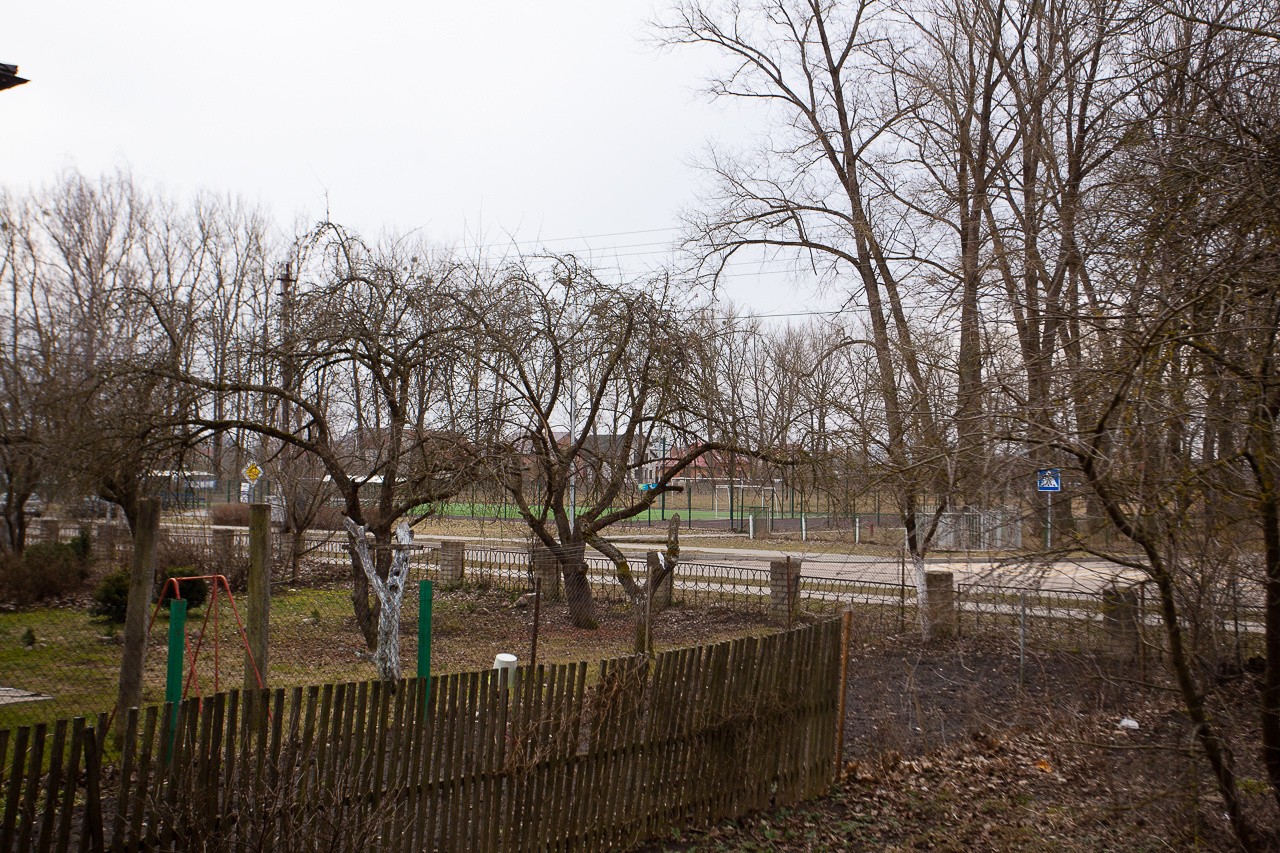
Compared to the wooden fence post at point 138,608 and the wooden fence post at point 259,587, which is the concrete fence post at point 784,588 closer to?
the wooden fence post at point 259,587

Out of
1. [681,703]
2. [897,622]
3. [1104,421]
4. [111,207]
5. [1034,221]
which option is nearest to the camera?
[1104,421]

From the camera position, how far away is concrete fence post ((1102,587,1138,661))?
5493mm

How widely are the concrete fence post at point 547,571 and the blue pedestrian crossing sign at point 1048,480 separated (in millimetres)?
10623

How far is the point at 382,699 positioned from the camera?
15.8 feet

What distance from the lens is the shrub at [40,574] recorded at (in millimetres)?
15758

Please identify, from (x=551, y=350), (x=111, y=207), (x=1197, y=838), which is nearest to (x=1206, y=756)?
(x=1197, y=838)

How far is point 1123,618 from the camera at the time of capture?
20.9ft

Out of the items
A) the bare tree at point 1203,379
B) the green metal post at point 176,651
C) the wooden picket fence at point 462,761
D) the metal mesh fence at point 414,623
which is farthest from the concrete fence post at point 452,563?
the bare tree at point 1203,379

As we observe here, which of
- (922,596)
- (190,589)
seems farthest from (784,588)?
(190,589)

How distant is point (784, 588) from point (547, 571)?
3.99 meters

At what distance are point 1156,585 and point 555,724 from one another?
3.42 metres

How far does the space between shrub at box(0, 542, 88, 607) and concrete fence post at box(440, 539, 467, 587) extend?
6.28 meters

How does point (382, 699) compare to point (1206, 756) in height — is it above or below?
above

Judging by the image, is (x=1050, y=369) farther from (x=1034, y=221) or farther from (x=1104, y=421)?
(x=1034, y=221)
